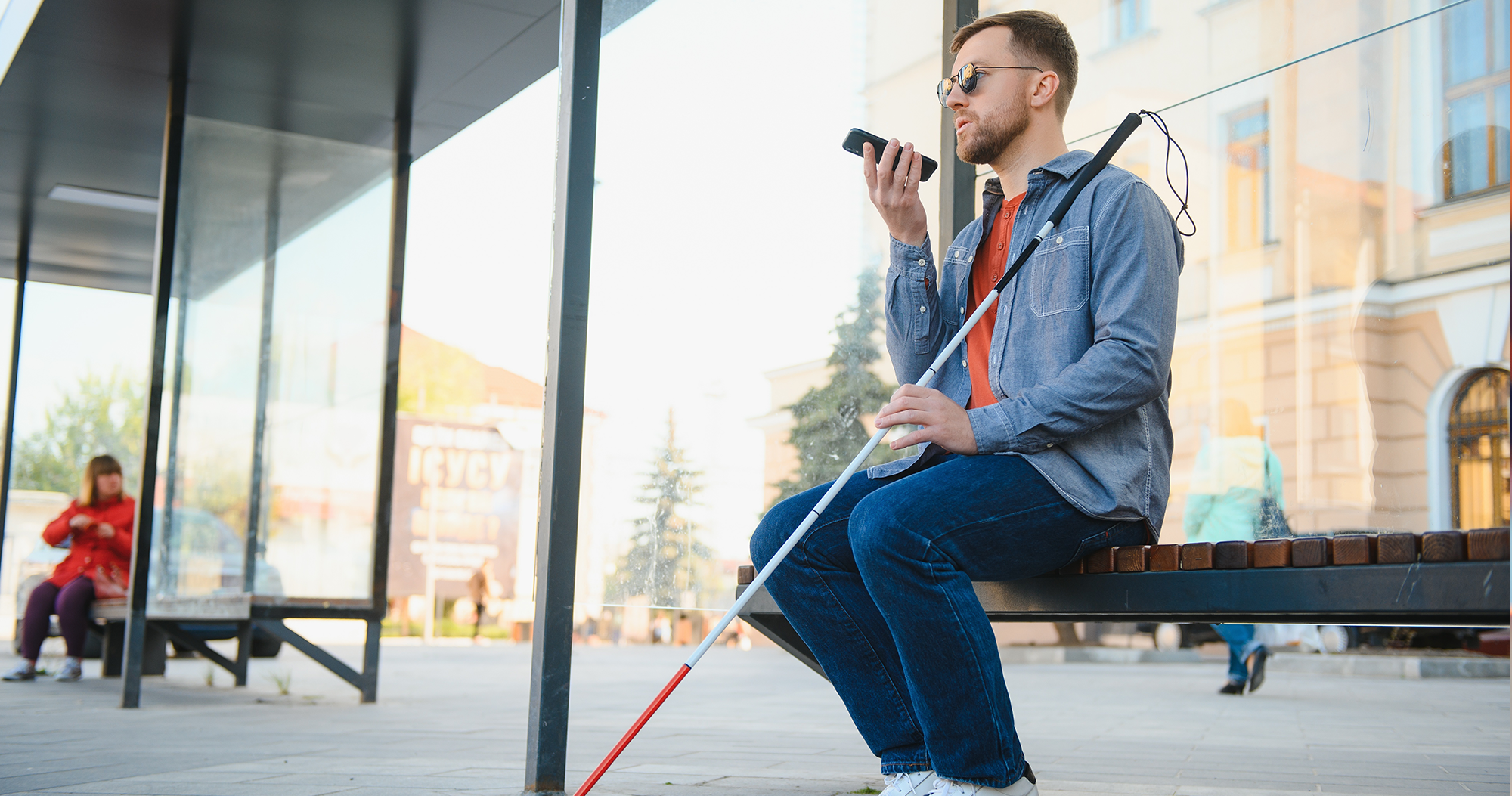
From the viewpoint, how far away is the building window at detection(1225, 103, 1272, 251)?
945 cm

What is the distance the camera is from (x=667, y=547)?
4457 millimetres

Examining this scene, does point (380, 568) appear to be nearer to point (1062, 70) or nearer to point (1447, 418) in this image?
point (1062, 70)

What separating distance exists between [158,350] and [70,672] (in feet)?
8.15

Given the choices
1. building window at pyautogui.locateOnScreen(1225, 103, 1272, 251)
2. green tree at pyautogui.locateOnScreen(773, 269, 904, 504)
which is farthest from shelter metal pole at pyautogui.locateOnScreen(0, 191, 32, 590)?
building window at pyautogui.locateOnScreen(1225, 103, 1272, 251)

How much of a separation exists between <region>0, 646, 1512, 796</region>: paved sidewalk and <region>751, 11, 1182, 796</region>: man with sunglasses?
0.80m

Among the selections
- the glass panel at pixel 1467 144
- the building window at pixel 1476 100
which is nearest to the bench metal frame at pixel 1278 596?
the building window at pixel 1476 100

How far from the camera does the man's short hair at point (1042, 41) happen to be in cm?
268

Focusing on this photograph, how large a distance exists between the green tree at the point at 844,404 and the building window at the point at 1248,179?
198 inches

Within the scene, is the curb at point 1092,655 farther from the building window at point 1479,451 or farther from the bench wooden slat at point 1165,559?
the bench wooden slat at point 1165,559

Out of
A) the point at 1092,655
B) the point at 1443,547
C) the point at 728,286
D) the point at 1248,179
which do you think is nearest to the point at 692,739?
the point at 728,286

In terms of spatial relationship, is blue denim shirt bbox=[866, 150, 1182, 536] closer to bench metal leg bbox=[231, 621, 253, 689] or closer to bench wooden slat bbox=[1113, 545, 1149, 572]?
bench wooden slat bbox=[1113, 545, 1149, 572]

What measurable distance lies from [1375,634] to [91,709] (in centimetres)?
1293

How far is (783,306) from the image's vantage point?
4988mm

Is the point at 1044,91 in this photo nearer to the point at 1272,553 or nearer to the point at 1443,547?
the point at 1272,553
